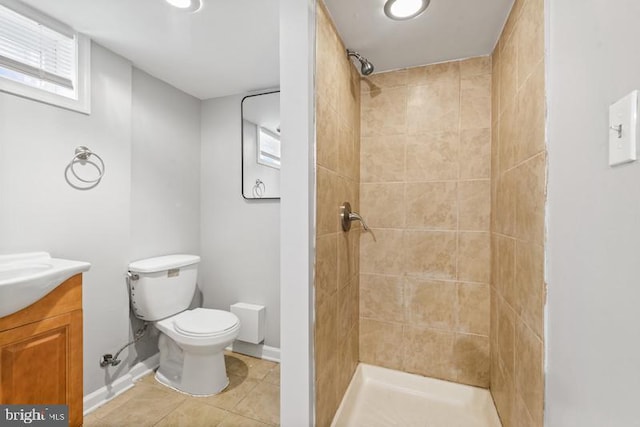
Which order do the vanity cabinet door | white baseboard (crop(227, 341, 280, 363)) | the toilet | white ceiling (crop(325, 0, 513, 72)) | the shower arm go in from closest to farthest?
the vanity cabinet door
white ceiling (crop(325, 0, 513, 72))
the shower arm
the toilet
white baseboard (crop(227, 341, 280, 363))

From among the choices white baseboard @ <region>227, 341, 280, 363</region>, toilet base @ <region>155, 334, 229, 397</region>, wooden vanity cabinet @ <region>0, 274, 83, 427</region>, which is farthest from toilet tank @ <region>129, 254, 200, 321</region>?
white baseboard @ <region>227, 341, 280, 363</region>

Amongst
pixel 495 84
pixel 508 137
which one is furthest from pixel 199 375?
pixel 495 84

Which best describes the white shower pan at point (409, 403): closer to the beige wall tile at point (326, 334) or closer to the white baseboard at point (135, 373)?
the beige wall tile at point (326, 334)

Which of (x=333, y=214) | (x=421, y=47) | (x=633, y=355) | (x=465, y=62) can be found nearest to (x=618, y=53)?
(x=633, y=355)

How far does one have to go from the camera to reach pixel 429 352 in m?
1.78

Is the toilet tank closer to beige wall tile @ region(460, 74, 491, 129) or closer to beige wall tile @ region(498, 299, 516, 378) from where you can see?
beige wall tile @ region(498, 299, 516, 378)

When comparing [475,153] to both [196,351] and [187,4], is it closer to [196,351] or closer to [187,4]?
[187,4]

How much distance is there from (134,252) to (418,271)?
188 cm

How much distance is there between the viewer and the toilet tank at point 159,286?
1851 millimetres

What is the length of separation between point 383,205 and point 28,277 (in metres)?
1.73

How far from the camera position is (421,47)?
159 centimetres

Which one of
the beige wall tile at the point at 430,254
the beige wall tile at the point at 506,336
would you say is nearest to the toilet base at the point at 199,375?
the beige wall tile at the point at 430,254

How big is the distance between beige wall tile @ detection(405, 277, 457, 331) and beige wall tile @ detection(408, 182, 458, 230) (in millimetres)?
355

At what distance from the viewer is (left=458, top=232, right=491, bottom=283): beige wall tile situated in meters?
1.67
